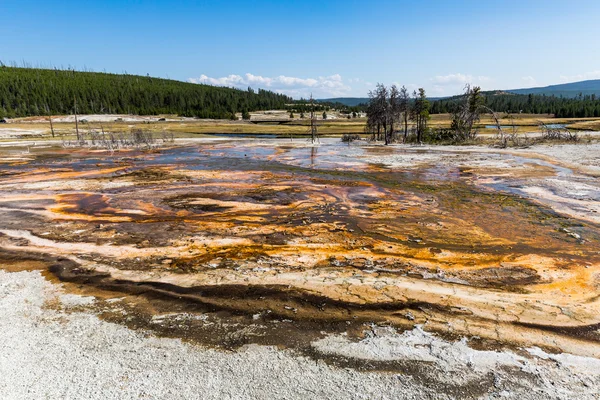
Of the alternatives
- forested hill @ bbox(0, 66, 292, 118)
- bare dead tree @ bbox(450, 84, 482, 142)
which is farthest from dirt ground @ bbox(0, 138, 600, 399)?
forested hill @ bbox(0, 66, 292, 118)

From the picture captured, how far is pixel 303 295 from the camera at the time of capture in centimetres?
673

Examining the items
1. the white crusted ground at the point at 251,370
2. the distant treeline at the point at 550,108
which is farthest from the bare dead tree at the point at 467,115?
the distant treeline at the point at 550,108

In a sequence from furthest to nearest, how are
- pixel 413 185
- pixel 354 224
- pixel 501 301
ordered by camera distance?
pixel 413 185 < pixel 354 224 < pixel 501 301

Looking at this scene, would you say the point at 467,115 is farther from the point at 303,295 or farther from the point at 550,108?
the point at 550,108

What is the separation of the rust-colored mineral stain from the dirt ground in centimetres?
5

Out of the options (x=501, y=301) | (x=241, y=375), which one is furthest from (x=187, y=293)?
(x=501, y=301)

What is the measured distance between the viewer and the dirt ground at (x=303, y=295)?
468 centimetres

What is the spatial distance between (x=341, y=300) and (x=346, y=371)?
1.83m

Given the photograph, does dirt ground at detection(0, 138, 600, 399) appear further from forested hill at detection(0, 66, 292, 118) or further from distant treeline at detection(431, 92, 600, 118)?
distant treeline at detection(431, 92, 600, 118)

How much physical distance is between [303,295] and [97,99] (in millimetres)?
131352

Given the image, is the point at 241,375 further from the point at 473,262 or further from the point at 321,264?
the point at 473,262

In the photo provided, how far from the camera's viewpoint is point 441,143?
4234 centimetres

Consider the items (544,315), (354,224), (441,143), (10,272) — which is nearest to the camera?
(544,315)

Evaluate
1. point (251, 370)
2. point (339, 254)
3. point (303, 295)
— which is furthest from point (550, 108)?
point (251, 370)
